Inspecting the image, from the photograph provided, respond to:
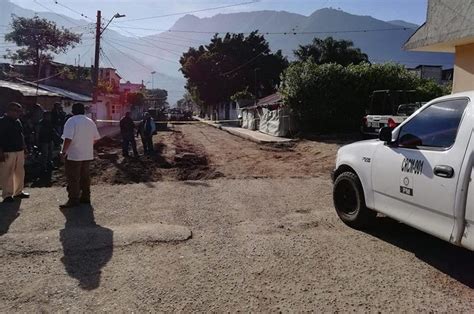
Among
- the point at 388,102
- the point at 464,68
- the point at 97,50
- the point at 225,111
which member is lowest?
the point at 225,111

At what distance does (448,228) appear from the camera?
395 centimetres

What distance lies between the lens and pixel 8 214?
6.53 m

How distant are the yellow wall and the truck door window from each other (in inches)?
266

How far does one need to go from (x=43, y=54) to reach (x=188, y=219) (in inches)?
1540

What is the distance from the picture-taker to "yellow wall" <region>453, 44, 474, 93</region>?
34.0 ft

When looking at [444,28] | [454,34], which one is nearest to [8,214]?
[454,34]

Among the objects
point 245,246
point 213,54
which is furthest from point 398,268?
point 213,54

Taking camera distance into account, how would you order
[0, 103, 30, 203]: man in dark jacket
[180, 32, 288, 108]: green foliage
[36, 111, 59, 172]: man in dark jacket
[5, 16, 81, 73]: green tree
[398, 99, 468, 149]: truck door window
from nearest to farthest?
[398, 99, 468, 149]: truck door window, [0, 103, 30, 203]: man in dark jacket, [36, 111, 59, 172]: man in dark jacket, [5, 16, 81, 73]: green tree, [180, 32, 288, 108]: green foliage

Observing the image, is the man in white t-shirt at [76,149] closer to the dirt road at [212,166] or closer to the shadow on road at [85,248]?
the shadow on road at [85,248]

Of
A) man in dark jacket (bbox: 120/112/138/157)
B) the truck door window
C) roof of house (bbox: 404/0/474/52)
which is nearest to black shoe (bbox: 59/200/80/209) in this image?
the truck door window

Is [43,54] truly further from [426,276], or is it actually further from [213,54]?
[426,276]

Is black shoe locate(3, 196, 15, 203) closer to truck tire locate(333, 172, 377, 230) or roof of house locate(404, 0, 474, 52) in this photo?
truck tire locate(333, 172, 377, 230)

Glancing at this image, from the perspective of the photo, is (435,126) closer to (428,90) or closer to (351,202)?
(351,202)

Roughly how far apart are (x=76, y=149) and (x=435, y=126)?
513cm
